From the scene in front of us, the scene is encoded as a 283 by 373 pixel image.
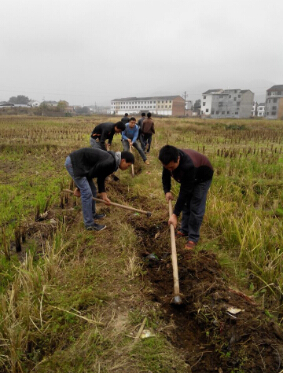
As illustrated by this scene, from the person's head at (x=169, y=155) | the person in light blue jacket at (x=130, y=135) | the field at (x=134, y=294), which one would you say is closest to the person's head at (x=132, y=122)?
the person in light blue jacket at (x=130, y=135)

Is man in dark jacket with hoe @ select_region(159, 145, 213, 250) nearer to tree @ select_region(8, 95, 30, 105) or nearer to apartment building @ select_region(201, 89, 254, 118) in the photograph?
apartment building @ select_region(201, 89, 254, 118)

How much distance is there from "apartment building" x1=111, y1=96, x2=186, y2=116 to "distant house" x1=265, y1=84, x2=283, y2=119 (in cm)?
2310

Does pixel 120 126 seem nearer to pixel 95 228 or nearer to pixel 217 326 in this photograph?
pixel 95 228

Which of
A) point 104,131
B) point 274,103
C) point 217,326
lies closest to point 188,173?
point 217,326

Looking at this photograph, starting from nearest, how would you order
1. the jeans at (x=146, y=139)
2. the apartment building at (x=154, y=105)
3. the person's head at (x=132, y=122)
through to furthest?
the person's head at (x=132, y=122) < the jeans at (x=146, y=139) < the apartment building at (x=154, y=105)

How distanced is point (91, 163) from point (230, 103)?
56988 mm

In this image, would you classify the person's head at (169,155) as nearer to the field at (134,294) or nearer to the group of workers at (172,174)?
the group of workers at (172,174)

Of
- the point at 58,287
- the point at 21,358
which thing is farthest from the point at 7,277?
the point at 21,358

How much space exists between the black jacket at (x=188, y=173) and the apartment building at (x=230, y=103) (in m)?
55.8

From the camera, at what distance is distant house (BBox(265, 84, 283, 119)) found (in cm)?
5025

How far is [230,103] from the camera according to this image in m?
53.9

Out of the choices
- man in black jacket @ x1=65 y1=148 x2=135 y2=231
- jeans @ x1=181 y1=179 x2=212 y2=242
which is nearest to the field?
jeans @ x1=181 y1=179 x2=212 y2=242

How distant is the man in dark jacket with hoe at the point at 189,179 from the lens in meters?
2.99

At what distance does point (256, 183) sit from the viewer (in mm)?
5797
